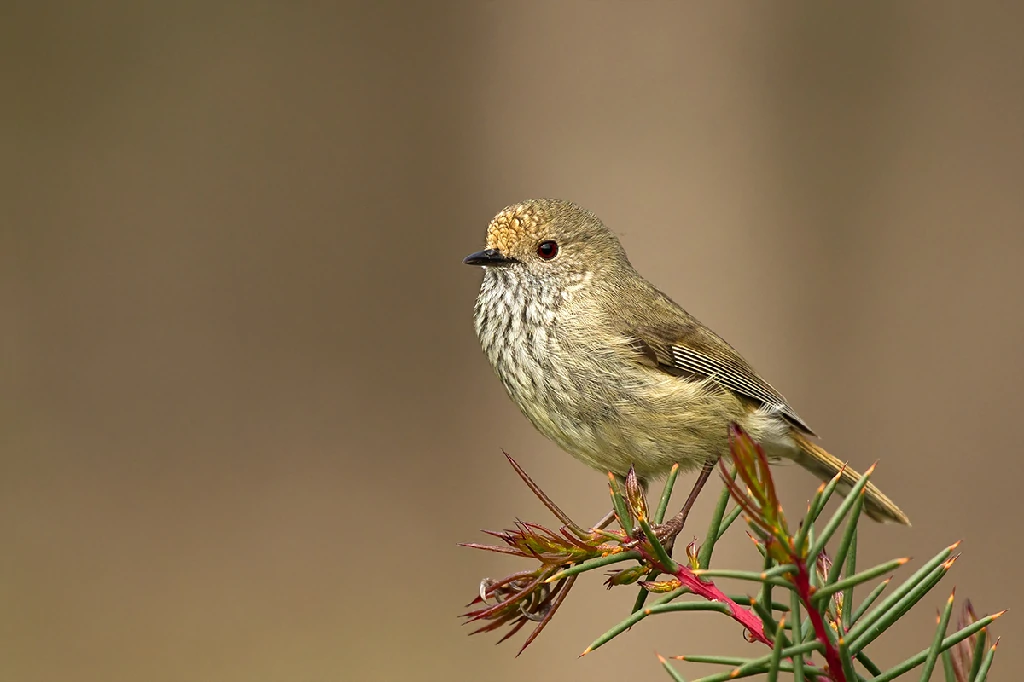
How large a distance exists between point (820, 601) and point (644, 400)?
1.58 meters

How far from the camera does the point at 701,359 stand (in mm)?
3025

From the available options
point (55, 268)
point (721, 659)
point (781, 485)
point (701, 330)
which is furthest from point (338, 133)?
point (721, 659)

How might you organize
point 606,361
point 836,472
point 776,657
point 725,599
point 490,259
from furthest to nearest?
point 836,472
point 490,259
point 606,361
point 725,599
point 776,657

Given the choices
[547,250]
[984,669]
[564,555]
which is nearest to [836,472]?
[547,250]

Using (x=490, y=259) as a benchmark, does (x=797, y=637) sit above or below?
below

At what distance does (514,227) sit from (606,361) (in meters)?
0.57

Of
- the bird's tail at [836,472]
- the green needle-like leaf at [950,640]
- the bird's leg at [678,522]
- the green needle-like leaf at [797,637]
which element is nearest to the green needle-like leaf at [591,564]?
the green needle-like leaf at [797,637]

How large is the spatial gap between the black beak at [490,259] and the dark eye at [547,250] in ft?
0.32

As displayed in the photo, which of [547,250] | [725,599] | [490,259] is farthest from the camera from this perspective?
[547,250]

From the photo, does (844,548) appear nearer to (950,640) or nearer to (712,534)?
(950,640)

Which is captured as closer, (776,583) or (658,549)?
(776,583)

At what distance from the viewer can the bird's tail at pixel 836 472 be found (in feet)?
9.34

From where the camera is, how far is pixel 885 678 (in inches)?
44.1

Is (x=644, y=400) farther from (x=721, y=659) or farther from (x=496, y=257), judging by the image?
(x=721, y=659)
